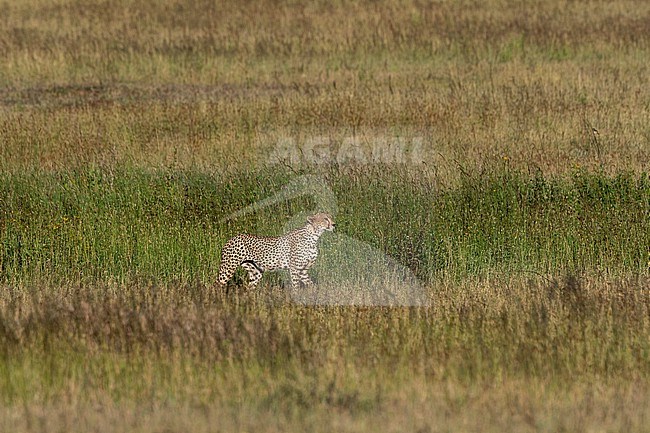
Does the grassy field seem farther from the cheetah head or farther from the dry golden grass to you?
the cheetah head

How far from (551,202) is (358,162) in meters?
3.09

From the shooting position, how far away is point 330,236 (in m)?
11.5

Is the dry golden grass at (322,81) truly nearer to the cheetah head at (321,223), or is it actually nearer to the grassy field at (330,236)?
the grassy field at (330,236)

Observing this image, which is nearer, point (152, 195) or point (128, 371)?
point (128, 371)

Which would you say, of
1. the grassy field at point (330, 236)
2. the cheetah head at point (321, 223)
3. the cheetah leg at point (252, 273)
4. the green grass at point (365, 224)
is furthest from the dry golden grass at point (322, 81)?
the cheetah leg at point (252, 273)

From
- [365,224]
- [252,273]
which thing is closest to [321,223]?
[252,273]

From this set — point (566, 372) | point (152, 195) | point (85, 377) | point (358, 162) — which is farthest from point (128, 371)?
point (358, 162)

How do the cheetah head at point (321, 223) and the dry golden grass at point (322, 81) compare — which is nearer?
the cheetah head at point (321, 223)

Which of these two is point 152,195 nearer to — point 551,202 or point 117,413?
point 551,202

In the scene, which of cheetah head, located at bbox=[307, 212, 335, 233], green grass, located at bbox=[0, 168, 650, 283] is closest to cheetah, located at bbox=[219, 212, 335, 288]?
cheetah head, located at bbox=[307, 212, 335, 233]

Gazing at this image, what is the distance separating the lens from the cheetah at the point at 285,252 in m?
10.1

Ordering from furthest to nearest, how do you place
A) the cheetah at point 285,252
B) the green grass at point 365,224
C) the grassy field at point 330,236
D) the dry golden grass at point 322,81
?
the dry golden grass at point 322,81 → the green grass at point 365,224 → the cheetah at point 285,252 → the grassy field at point 330,236

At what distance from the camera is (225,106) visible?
18703 mm

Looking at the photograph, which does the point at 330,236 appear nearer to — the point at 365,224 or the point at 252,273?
the point at 365,224
